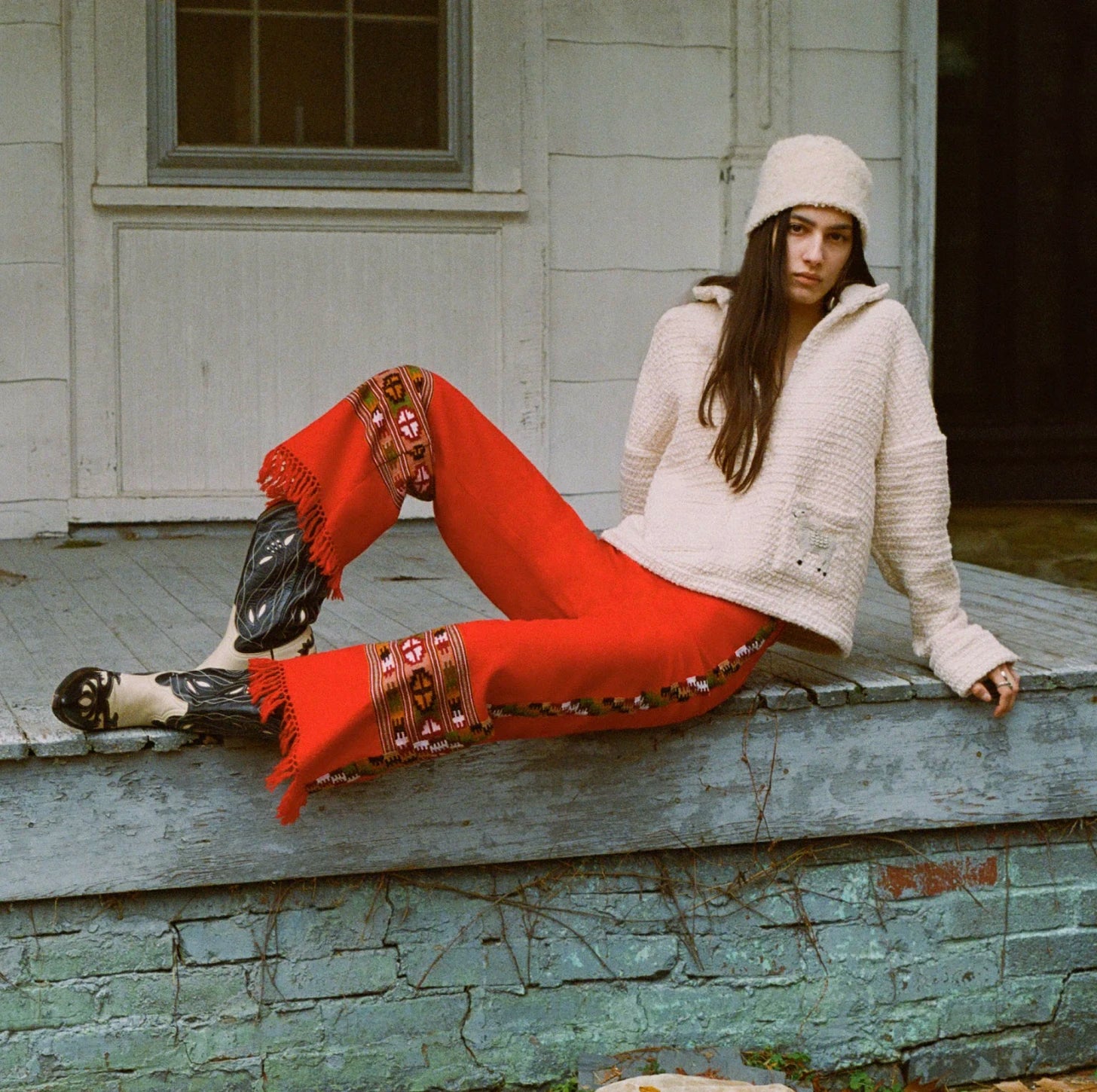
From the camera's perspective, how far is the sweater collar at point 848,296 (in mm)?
2746

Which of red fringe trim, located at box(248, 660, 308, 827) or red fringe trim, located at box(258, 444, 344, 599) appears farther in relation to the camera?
red fringe trim, located at box(258, 444, 344, 599)

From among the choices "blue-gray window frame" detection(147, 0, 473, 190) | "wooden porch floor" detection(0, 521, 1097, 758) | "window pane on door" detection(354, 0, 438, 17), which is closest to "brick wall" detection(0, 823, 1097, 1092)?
"wooden porch floor" detection(0, 521, 1097, 758)

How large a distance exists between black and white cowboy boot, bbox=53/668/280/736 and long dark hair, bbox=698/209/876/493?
0.93 metres

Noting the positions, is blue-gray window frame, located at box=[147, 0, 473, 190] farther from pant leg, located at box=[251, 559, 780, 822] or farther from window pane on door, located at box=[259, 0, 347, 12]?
pant leg, located at box=[251, 559, 780, 822]

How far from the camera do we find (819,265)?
2.73m

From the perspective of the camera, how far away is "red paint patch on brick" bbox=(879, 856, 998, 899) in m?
3.02

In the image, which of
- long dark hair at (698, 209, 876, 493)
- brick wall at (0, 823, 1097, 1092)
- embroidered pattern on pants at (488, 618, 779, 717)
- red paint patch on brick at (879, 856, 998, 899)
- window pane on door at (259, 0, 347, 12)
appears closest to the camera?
embroidered pattern on pants at (488, 618, 779, 717)

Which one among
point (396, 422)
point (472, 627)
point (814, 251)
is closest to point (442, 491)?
point (396, 422)

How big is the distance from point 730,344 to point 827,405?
21 centimetres

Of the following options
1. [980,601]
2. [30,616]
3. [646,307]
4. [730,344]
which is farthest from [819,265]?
[646,307]

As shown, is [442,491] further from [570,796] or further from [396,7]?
[396,7]

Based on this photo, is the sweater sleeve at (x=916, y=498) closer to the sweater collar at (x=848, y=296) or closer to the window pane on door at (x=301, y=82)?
the sweater collar at (x=848, y=296)

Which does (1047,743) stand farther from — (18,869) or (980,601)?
(18,869)

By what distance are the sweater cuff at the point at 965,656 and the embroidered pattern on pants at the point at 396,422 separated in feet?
3.27
